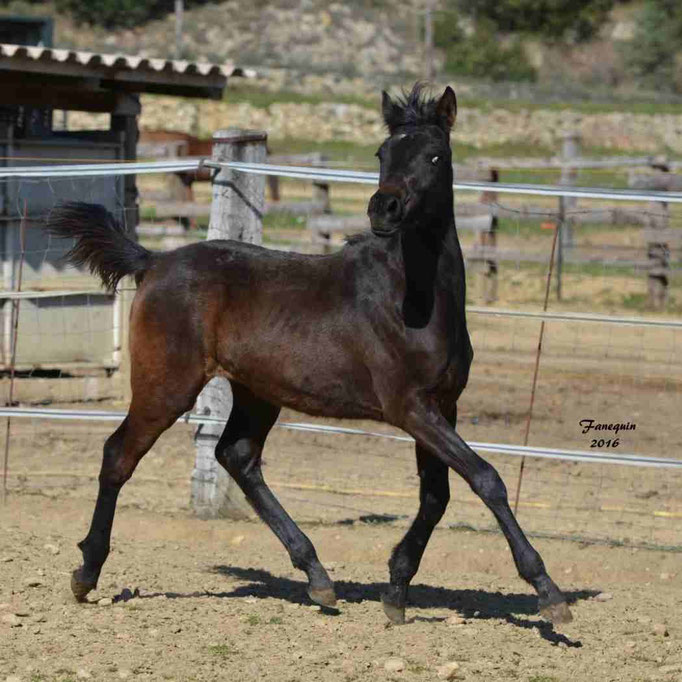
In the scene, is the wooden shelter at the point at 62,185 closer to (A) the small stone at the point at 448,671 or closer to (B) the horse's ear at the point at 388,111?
(B) the horse's ear at the point at 388,111

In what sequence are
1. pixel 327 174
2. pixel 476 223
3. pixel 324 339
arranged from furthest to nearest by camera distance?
pixel 476 223 → pixel 327 174 → pixel 324 339

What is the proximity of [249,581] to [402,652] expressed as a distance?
1472 millimetres

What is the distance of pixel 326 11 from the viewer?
64562 millimetres

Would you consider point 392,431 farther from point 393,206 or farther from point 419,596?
point 393,206

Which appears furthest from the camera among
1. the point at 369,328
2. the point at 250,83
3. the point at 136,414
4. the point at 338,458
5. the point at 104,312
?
the point at 250,83

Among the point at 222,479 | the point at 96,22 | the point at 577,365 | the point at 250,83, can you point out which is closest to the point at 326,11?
the point at 96,22

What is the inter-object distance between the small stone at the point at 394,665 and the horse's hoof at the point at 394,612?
28.1 inches

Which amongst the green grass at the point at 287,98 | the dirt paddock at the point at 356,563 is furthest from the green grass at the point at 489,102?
the dirt paddock at the point at 356,563

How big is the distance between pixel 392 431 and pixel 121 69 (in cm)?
385

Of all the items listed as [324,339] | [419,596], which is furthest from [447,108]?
[419,596]

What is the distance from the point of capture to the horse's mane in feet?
16.4

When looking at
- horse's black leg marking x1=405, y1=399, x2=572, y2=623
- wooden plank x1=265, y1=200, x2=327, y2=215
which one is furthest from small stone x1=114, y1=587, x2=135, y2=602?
wooden plank x1=265, y1=200, x2=327, y2=215

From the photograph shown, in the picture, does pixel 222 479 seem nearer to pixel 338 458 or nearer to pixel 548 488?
pixel 338 458

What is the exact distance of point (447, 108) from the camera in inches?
200
